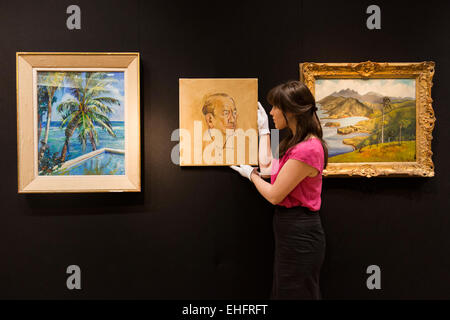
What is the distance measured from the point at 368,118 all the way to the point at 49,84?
6.76ft

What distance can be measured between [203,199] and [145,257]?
0.55m

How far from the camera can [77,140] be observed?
1682mm

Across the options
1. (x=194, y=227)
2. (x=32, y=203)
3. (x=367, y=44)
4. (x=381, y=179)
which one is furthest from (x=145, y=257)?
(x=367, y=44)

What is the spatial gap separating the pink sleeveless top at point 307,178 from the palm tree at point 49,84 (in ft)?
4.80

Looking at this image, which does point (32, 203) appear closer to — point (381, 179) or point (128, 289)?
point (128, 289)

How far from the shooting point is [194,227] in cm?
176

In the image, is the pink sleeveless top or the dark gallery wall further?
the dark gallery wall

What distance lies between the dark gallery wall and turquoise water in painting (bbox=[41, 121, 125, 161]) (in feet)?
0.55

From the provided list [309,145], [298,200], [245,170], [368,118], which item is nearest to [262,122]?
[245,170]

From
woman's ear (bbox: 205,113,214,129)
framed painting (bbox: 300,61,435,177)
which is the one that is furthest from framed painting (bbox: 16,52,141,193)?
framed painting (bbox: 300,61,435,177)

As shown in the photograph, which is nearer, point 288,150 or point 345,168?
point 288,150

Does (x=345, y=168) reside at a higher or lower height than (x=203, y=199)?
higher

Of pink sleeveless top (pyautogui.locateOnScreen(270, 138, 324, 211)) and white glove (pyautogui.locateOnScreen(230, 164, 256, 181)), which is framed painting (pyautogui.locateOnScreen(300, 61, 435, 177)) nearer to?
pink sleeveless top (pyautogui.locateOnScreen(270, 138, 324, 211))

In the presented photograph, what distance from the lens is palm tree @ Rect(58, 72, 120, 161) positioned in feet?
5.48
